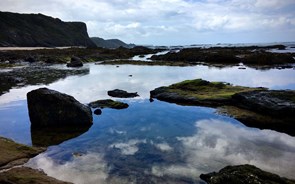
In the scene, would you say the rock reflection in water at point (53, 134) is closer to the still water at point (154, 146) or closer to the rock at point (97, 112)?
the still water at point (154, 146)

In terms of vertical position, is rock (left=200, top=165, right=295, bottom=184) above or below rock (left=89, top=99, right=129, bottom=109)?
above

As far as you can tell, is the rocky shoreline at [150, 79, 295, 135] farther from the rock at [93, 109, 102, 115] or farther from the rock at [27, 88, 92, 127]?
the rock at [27, 88, 92, 127]

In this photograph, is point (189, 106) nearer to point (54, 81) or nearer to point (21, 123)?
point (21, 123)

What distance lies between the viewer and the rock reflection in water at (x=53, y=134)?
16.9m

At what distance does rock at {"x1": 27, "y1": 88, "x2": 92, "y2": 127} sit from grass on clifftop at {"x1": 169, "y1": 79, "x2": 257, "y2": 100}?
39.5 ft

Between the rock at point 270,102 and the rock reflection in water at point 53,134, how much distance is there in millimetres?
12576

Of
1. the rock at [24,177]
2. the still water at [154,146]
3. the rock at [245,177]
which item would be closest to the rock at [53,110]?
the still water at [154,146]

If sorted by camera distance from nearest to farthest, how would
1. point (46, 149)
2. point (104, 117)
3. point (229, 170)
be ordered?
point (229, 170), point (46, 149), point (104, 117)

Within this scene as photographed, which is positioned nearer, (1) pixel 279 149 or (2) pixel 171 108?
(1) pixel 279 149

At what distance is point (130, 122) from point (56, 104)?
17.0 ft

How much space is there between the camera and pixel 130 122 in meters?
20.9

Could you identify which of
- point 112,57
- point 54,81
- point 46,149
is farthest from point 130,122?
point 112,57

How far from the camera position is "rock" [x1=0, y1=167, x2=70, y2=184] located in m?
10.8

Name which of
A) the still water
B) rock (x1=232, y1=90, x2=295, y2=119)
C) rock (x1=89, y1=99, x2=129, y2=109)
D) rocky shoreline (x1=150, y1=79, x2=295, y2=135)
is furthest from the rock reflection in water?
rock (x1=232, y1=90, x2=295, y2=119)
